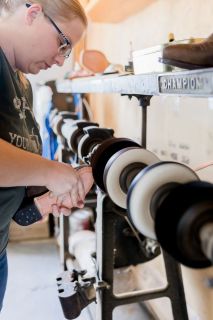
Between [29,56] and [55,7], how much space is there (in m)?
0.12

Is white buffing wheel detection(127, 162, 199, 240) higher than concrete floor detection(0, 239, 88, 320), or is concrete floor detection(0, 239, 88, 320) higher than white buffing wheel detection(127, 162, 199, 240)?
white buffing wheel detection(127, 162, 199, 240)

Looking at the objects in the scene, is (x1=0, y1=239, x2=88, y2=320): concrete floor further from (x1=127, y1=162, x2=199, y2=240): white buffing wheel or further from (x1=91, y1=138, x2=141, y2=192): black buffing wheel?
(x1=127, y1=162, x2=199, y2=240): white buffing wheel

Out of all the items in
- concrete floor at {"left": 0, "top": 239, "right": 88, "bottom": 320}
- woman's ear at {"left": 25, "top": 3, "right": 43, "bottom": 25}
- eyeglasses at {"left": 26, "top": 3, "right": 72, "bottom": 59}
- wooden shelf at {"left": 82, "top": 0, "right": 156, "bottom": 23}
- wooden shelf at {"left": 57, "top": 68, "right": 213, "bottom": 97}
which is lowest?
concrete floor at {"left": 0, "top": 239, "right": 88, "bottom": 320}

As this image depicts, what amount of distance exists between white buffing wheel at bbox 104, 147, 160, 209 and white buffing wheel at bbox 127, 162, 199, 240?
0.20 metres

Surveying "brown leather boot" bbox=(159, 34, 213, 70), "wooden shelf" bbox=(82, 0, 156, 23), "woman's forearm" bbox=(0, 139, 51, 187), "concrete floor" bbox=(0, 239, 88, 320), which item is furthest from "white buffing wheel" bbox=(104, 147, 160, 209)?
"concrete floor" bbox=(0, 239, 88, 320)

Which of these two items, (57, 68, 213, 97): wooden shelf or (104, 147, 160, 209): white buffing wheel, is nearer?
(57, 68, 213, 97): wooden shelf

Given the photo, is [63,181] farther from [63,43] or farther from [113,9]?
[113,9]

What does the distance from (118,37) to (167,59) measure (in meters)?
1.71

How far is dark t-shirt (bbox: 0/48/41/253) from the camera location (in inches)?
33.5

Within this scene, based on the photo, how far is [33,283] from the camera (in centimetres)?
218

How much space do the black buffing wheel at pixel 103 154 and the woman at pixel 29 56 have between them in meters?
0.08

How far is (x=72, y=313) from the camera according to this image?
1.32m

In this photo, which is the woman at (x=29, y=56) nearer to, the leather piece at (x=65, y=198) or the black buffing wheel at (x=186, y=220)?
the leather piece at (x=65, y=198)

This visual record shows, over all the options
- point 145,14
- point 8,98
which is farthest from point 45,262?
point 8,98
